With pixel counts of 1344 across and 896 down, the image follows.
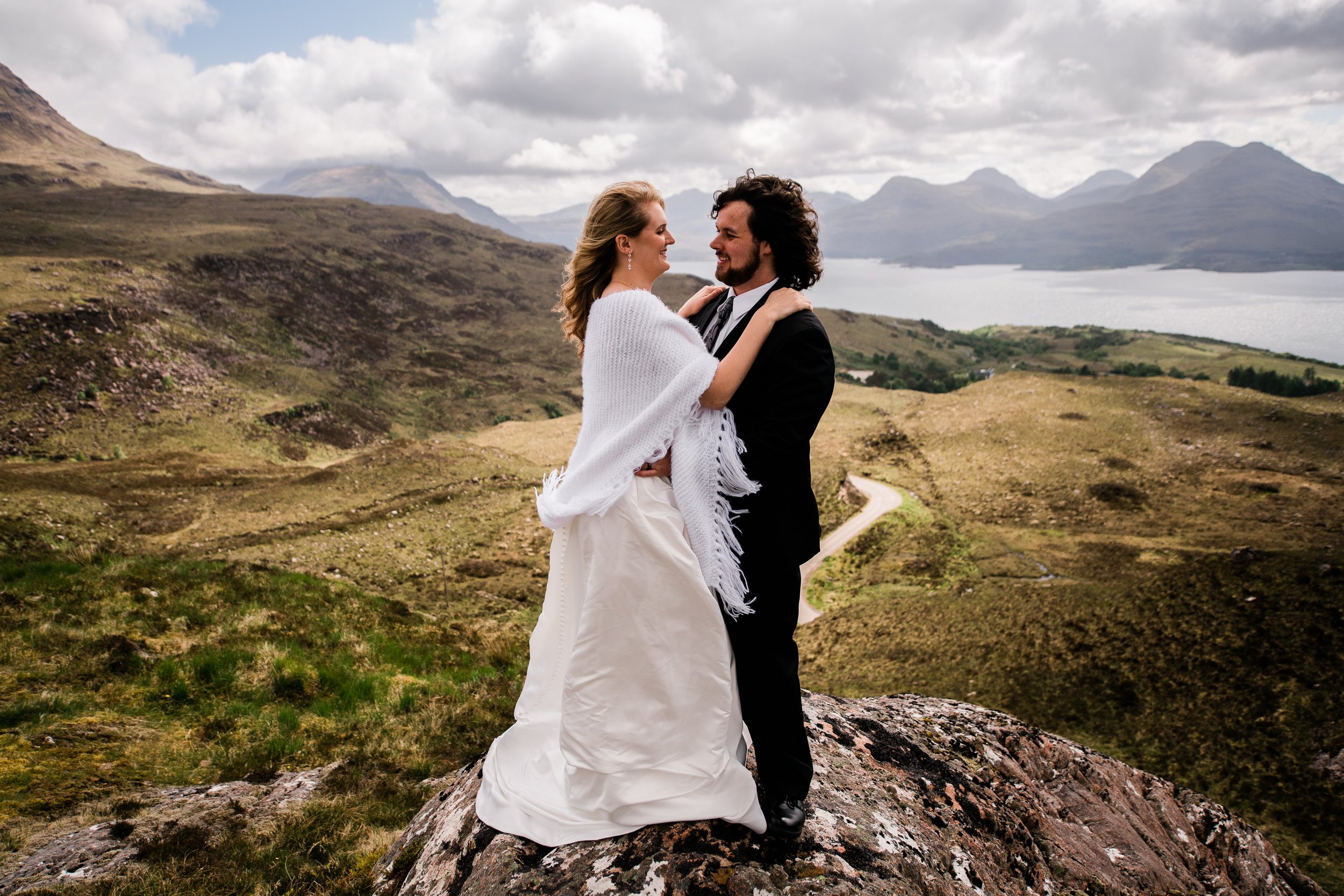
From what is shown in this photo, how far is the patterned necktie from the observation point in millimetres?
3668

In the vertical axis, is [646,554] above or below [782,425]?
below

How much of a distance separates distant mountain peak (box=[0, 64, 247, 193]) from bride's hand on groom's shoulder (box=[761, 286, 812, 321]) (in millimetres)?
131044

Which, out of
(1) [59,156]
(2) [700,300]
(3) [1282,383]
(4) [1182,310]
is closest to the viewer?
(2) [700,300]

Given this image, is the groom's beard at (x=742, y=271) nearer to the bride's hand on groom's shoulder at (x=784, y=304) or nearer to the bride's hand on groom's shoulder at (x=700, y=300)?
the bride's hand on groom's shoulder at (x=784, y=304)

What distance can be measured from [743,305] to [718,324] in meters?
0.28

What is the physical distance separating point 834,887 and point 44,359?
41.1 meters

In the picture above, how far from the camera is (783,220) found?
129 inches

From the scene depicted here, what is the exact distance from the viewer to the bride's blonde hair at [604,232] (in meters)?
3.27

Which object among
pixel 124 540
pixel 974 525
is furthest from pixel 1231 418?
→ pixel 124 540

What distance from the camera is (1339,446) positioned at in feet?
78.1

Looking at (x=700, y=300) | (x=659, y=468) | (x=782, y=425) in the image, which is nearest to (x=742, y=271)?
(x=700, y=300)

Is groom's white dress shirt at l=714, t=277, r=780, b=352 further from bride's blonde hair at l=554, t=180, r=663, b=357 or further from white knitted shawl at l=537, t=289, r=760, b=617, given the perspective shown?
bride's blonde hair at l=554, t=180, r=663, b=357

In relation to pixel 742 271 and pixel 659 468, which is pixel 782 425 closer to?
pixel 659 468

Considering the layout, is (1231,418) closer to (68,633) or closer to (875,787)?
(875,787)
